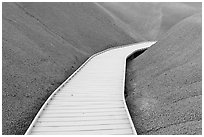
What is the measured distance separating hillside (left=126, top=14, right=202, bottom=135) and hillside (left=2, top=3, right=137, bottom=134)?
16.7ft

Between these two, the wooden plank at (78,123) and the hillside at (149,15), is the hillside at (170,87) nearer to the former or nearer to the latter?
the wooden plank at (78,123)

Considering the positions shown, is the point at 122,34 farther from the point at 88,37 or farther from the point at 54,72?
the point at 54,72

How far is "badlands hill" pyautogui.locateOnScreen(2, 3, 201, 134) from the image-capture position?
14182mm

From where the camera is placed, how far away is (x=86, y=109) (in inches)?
548

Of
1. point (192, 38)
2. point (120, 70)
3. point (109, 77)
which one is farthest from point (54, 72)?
point (192, 38)

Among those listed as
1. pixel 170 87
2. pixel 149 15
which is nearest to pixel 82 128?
pixel 170 87

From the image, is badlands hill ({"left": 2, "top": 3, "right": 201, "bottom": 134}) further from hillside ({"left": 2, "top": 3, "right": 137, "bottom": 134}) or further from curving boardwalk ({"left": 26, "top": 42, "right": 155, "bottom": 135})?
curving boardwalk ({"left": 26, "top": 42, "right": 155, "bottom": 135})

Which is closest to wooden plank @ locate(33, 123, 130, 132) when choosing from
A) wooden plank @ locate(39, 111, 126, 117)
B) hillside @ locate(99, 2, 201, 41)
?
wooden plank @ locate(39, 111, 126, 117)

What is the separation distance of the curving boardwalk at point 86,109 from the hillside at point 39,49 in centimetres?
87

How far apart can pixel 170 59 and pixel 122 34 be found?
2693 centimetres

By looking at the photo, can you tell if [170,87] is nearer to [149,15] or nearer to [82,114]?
[82,114]

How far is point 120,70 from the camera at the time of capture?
22984 mm

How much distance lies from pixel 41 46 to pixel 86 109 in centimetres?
1164

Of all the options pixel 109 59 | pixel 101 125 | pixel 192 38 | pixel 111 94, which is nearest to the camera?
pixel 101 125
